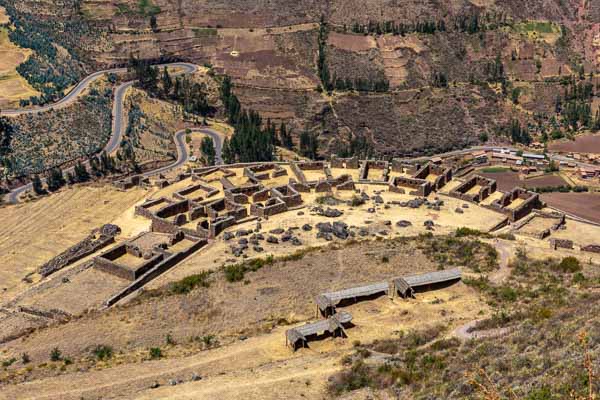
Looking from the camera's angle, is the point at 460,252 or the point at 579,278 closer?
the point at 579,278

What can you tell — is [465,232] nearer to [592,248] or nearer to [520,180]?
[592,248]

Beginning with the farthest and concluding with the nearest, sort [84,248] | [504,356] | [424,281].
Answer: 1. [84,248]
2. [424,281]
3. [504,356]

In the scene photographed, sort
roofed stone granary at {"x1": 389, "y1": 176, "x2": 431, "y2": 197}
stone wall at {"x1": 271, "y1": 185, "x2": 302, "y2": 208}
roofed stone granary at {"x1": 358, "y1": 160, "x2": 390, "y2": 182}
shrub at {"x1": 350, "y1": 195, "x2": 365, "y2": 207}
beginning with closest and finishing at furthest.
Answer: shrub at {"x1": 350, "y1": 195, "x2": 365, "y2": 207}
stone wall at {"x1": 271, "y1": 185, "x2": 302, "y2": 208}
roofed stone granary at {"x1": 389, "y1": 176, "x2": 431, "y2": 197}
roofed stone granary at {"x1": 358, "y1": 160, "x2": 390, "y2": 182}

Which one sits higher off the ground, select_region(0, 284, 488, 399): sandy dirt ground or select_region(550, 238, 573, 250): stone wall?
select_region(0, 284, 488, 399): sandy dirt ground

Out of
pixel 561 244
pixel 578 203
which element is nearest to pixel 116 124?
pixel 578 203

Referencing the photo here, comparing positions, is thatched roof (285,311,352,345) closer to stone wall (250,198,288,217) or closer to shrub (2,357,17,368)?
shrub (2,357,17,368)

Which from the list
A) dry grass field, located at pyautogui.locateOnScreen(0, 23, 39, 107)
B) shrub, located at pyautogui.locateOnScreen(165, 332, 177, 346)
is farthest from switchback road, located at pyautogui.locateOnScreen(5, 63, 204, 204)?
shrub, located at pyautogui.locateOnScreen(165, 332, 177, 346)
